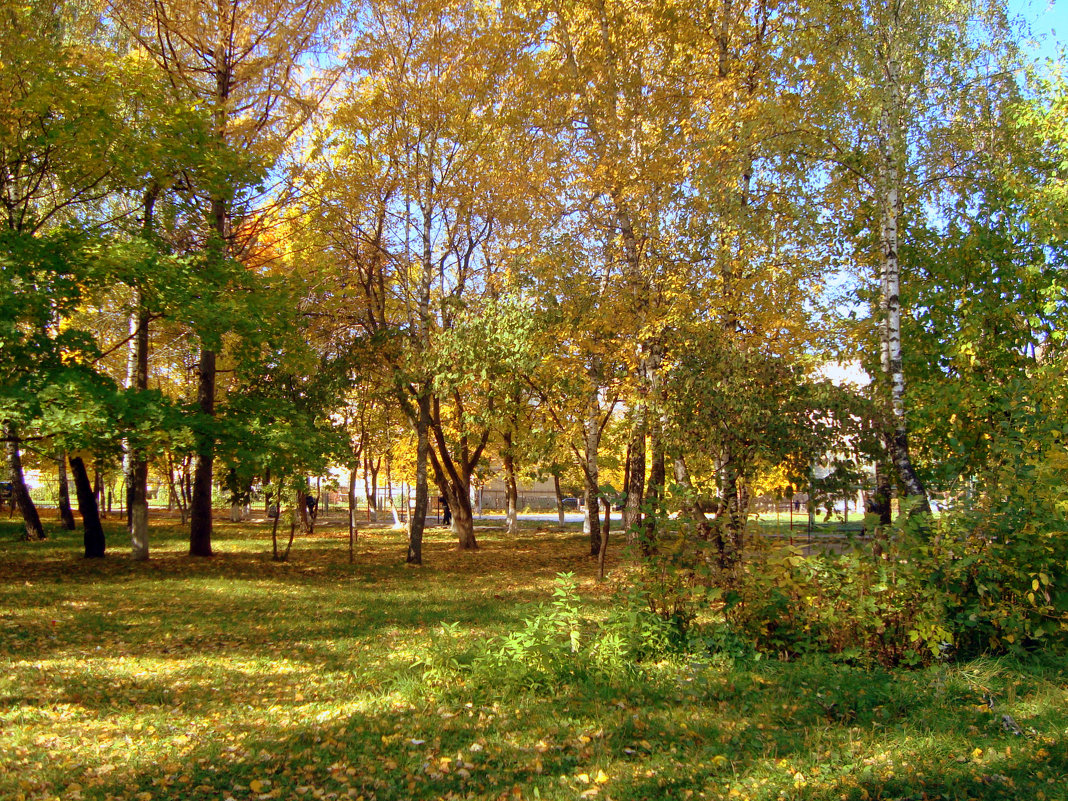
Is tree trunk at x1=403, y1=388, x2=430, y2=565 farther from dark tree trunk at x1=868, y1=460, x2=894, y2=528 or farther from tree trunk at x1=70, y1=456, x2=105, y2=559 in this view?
dark tree trunk at x1=868, y1=460, x2=894, y2=528

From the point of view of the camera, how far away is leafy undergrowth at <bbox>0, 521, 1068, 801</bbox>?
161 inches

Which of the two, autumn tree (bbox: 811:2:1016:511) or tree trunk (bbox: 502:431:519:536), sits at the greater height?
autumn tree (bbox: 811:2:1016:511)

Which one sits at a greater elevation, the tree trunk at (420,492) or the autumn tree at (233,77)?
the autumn tree at (233,77)

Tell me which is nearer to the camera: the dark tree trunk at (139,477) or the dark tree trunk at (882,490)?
the dark tree trunk at (882,490)

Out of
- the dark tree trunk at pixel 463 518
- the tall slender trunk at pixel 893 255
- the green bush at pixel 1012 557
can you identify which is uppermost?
the tall slender trunk at pixel 893 255

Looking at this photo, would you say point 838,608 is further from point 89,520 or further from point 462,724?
point 89,520

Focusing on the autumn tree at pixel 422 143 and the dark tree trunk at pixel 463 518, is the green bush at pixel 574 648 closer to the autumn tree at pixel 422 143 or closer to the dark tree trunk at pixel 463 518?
the autumn tree at pixel 422 143

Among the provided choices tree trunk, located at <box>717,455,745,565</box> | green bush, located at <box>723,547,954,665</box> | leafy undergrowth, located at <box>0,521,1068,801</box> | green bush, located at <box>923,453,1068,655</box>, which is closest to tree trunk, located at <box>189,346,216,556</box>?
leafy undergrowth, located at <box>0,521,1068,801</box>

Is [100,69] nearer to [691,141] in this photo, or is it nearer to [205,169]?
[205,169]

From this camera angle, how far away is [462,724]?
5250 mm

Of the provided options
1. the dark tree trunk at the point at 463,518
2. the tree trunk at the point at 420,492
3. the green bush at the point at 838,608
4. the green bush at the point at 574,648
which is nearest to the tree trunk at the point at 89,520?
the tree trunk at the point at 420,492


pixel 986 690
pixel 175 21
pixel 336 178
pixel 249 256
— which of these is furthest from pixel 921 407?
pixel 175 21

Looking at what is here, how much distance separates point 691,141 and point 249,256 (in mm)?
11151

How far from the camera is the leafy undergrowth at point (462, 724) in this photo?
4082 millimetres
